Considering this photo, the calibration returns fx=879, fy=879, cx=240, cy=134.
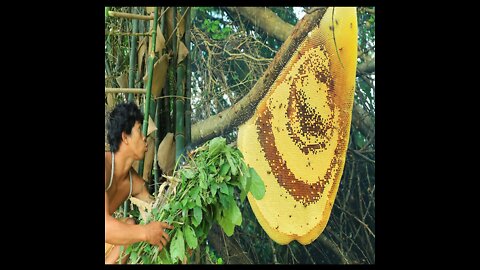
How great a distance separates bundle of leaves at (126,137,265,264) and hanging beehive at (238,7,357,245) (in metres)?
0.22

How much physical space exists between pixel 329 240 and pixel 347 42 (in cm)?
88

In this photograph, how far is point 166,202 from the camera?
362 centimetres

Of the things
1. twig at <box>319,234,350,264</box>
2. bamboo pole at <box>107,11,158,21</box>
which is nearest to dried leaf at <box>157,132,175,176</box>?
bamboo pole at <box>107,11,158,21</box>

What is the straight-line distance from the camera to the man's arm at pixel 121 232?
11.8ft

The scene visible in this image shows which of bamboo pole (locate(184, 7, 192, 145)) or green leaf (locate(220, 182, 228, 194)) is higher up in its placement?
bamboo pole (locate(184, 7, 192, 145))

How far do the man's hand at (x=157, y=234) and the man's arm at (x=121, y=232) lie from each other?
0.02 metres

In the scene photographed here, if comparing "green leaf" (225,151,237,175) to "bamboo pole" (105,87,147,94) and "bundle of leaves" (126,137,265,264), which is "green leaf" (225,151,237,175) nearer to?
"bundle of leaves" (126,137,265,264)

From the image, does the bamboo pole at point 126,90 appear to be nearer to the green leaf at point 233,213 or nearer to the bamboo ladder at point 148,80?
the bamboo ladder at point 148,80

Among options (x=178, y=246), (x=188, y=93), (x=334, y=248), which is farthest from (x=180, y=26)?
(x=334, y=248)

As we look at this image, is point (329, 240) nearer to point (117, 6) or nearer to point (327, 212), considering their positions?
point (327, 212)

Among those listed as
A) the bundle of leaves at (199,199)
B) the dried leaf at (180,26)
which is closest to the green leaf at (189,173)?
the bundle of leaves at (199,199)

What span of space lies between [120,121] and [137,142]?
0.12 metres

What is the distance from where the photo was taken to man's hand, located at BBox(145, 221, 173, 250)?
356cm
